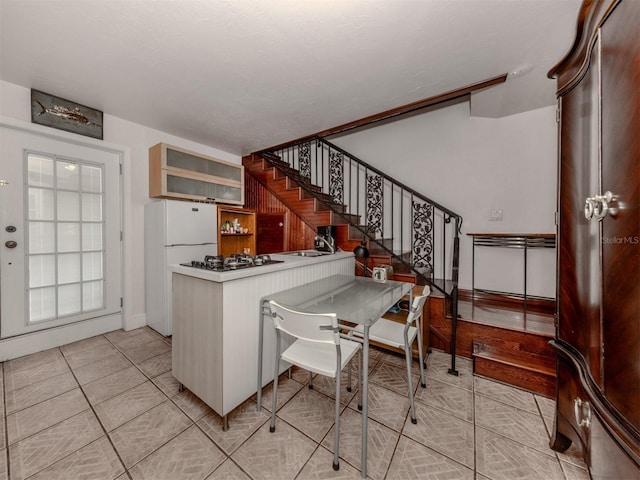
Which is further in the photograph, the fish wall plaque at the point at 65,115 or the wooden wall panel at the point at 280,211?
the wooden wall panel at the point at 280,211

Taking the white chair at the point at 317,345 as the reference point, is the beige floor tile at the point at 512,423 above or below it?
below

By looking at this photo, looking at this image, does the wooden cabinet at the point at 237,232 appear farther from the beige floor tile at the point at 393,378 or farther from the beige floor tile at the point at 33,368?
the beige floor tile at the point at 393,378

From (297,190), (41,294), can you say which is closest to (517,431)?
(297,190)

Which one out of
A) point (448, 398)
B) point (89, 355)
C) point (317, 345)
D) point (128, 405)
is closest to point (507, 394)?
point (448, 398)

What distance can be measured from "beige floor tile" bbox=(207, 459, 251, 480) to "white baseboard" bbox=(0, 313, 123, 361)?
8.76 ft

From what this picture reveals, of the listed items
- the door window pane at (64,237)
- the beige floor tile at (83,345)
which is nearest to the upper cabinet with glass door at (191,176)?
the door window pane at (64,237)

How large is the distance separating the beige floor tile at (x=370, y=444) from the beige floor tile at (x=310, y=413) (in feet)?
0.23

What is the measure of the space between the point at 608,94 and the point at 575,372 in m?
1.17

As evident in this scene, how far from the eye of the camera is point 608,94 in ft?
2.82

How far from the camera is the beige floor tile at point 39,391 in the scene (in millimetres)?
1806

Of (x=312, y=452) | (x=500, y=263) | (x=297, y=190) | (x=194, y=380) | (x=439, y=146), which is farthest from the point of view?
(x=297, y=190)

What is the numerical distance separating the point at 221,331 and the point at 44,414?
144 centimetres

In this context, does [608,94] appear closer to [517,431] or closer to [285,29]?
[285,29]

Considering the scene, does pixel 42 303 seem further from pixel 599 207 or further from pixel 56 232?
pixel 599 207
